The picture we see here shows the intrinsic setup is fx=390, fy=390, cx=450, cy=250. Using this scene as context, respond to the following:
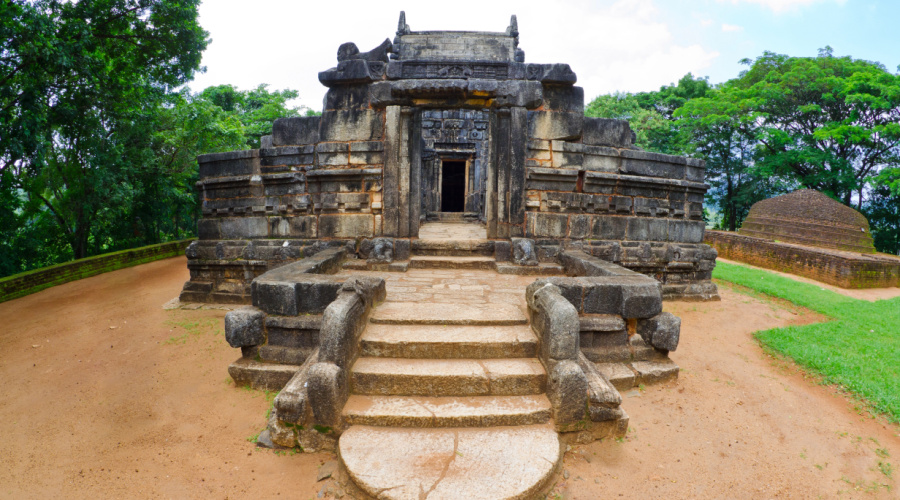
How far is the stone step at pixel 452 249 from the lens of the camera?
6426mm

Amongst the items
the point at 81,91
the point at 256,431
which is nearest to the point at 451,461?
the point at 256,431

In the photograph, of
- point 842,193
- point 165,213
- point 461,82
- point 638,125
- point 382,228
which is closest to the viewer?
point 461,82

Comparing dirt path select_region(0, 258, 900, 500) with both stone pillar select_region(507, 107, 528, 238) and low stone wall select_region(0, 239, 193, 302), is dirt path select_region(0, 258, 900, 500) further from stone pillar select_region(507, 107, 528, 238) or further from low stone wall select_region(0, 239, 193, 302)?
low stone wall select_region(0, 239, 193, 302)

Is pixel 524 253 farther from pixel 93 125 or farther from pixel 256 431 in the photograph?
pixel 93 125

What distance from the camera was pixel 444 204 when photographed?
60.8 ft

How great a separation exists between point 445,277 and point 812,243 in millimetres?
14033

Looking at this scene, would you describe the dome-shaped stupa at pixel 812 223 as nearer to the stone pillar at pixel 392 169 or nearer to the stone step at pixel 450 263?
the stone step at pixel 450 263

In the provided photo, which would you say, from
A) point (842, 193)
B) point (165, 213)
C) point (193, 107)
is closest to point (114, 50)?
point (193, 107)

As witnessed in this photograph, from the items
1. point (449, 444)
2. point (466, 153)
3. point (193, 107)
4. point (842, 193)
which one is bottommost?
point (449, 444)

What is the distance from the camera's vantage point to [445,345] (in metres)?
3.43

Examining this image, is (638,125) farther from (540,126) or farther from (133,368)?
(133,368)

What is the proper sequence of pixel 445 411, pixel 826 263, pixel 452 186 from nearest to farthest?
pixel 445 411, pixel 826 263, pixel 452 186

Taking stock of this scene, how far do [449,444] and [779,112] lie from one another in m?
22.3

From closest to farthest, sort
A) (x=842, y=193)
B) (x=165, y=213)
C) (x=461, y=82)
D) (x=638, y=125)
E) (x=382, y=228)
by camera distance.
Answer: (x=461, y=82)
(x=382, y=228)
(x=165, y=213)
(x=842, y=193)
(x=638, y=125)
